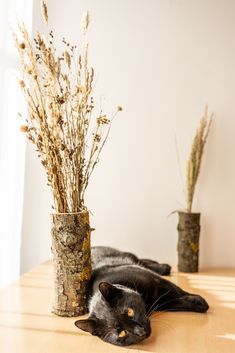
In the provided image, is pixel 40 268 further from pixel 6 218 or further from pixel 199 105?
pixel 199 105

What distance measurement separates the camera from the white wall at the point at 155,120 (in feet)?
8.16

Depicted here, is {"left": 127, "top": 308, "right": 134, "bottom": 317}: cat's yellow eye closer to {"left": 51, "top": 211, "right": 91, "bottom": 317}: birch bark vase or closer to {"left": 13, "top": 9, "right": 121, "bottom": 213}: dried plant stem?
{"left": 51, "top": 211, "right": 91, "bottom": 317}: birch bark vase

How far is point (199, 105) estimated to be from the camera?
8.17 ft

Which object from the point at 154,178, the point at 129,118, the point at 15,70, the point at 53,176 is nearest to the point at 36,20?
the point at 15,70

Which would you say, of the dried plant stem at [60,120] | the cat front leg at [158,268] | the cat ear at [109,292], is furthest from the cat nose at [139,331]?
the cat front leg at [158,268]

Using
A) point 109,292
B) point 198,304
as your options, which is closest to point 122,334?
point 109,292

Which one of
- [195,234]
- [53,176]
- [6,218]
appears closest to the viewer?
[53,176]

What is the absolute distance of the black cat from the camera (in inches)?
52.9

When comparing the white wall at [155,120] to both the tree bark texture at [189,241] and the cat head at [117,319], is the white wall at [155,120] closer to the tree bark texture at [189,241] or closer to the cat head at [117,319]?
the tree bark texture at [189,241]

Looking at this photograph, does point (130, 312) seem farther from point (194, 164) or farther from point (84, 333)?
point (194, 164)

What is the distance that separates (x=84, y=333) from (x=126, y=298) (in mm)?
188

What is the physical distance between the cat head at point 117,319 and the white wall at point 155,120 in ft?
3.54

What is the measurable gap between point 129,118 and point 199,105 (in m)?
0.44

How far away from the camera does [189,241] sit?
231 centimetres
